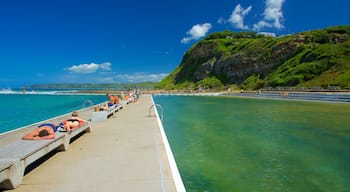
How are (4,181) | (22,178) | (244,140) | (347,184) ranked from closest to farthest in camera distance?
(4,181), (22,178), (347,184), (244,140)

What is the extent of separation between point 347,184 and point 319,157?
6.34 ft

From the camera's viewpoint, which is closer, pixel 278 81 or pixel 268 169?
pixel 268 169

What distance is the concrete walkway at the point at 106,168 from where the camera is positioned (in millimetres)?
4160

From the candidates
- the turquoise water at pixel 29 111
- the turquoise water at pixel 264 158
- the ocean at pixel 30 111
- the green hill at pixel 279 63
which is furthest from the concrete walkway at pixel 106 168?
the green hill at pixel 279 63

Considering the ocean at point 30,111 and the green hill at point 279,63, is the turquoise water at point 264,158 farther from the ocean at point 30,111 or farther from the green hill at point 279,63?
the green hill at point 279,63

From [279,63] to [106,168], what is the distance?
221 feet

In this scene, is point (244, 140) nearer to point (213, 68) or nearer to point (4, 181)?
point (4, 181)

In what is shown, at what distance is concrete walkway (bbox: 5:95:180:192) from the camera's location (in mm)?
4160

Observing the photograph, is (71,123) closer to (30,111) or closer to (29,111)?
(30,111)

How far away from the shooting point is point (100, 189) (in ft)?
13.2

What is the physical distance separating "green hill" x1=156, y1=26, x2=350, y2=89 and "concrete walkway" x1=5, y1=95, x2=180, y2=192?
4125 centimetres

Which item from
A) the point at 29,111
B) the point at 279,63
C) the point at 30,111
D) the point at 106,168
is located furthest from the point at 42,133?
the point at 279,63

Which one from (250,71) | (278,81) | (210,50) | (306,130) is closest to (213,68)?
(210,50)

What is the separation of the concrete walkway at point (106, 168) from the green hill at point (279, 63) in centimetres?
4125
